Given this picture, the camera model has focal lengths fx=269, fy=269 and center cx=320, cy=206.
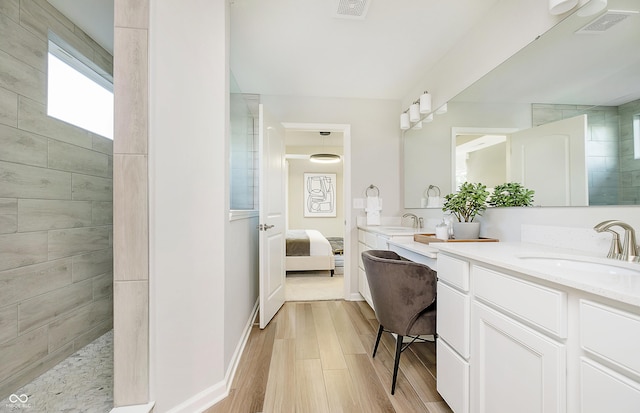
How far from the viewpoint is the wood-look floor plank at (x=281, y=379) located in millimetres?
1488

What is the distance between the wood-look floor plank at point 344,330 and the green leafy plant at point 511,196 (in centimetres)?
146

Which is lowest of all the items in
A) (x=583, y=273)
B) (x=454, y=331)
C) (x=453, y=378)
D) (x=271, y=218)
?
(x=453, y=378)

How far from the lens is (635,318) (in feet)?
2.06

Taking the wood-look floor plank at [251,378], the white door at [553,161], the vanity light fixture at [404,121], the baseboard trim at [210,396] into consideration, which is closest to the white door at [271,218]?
the wood-look floor plank at [251,378]

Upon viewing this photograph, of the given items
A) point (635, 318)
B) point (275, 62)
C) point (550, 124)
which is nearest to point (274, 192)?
point (275, 62)

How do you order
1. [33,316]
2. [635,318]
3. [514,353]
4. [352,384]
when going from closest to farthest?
[635,318], [514,353], [33,316], [352,384]

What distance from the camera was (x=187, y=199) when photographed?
4.65ft

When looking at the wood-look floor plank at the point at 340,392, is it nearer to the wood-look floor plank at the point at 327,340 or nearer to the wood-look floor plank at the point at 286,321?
the wood-look floor plank at the point at 327,340

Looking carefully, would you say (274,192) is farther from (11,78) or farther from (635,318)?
(635,318)

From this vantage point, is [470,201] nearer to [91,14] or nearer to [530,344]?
[530,344]

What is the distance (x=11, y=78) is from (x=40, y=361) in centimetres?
159

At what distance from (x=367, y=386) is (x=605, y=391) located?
1223 millimetres

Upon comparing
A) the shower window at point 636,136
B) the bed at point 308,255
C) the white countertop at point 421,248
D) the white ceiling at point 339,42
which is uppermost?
the white ceiling at point 339,42

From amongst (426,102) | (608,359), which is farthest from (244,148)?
(608,359)
